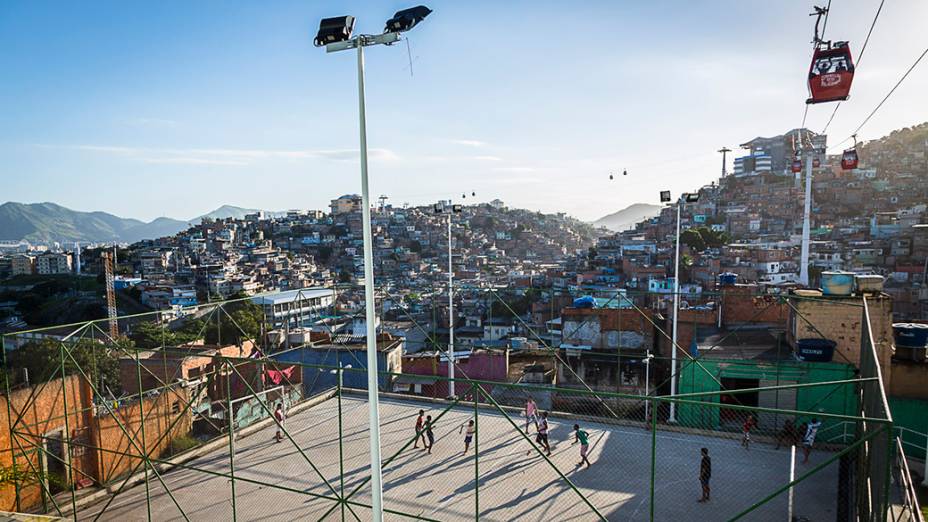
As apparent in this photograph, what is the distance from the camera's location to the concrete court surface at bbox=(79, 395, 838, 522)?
9453mm

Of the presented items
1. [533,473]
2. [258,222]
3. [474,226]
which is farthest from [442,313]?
[258,222]

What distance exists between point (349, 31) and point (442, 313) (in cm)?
5617

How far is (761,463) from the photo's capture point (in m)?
10.8

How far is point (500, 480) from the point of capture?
10.5 metres

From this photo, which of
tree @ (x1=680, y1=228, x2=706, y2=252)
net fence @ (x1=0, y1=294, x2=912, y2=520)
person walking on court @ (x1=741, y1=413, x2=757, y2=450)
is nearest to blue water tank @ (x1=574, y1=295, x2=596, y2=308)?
net fence @ (x1=0, y1=294, x2=912, y2=520)

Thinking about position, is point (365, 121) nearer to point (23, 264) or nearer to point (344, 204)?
point (23, 264)

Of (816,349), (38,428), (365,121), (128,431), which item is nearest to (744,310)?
(816,349)

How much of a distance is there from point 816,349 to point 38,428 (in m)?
17.3

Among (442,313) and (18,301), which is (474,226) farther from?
(18,301)

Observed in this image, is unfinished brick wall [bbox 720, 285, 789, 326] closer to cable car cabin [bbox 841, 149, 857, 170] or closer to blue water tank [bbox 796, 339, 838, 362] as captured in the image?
blue water tank [bbox 796, 339, 838, 362]

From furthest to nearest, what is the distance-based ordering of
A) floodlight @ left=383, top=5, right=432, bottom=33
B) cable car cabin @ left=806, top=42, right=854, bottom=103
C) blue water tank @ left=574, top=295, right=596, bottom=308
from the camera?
1. blue water tank @ left=574, top=295, right=596, bottom=308
2. cable car cabin @ left=806, top=42, right=854, bottom=103
3. floodlight @ left=383, top=5, right=432, bottom=33

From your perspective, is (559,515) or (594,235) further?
(594,235)

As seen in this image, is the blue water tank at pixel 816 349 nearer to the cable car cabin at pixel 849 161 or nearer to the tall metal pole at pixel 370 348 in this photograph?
the tall metal pole at pixel 370 348

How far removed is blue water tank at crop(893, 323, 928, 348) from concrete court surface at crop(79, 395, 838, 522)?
173 inches
